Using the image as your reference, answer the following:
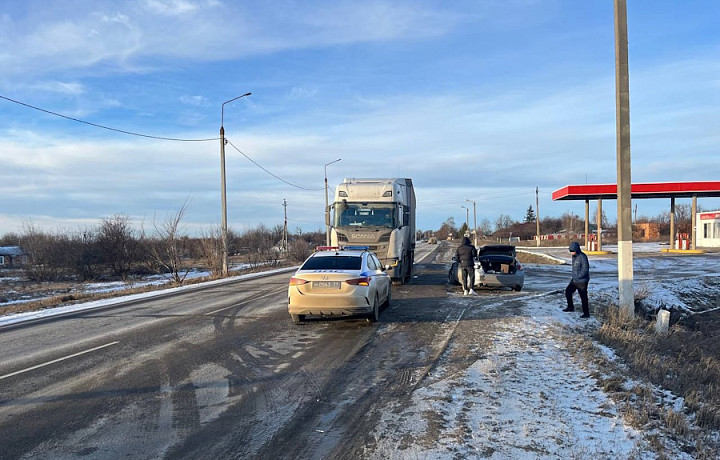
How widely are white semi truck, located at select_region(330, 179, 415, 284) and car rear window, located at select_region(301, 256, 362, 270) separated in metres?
6.08

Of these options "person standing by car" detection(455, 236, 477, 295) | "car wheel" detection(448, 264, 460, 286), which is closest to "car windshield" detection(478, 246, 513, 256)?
"car wheel" detection(448, 264, 460, 286)

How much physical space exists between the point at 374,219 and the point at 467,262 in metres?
3.61

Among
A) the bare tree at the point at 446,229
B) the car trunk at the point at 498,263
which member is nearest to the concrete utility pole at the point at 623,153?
the car trunk at the point at 498,263

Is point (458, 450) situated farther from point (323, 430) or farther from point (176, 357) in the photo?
point (176, 357)

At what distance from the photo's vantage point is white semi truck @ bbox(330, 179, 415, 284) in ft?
57.9

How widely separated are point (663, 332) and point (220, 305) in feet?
36.2

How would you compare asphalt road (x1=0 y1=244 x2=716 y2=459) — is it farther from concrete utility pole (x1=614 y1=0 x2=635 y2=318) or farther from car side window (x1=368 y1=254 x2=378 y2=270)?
concrete utility pole (x1=614 y1=0 x2=635 y2=318)

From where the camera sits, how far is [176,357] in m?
8.24

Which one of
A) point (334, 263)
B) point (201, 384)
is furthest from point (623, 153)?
point (201, 384)

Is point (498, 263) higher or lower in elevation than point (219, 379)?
higher

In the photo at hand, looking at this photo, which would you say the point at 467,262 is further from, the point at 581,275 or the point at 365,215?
the point at 581,275

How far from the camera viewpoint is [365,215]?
1817cm

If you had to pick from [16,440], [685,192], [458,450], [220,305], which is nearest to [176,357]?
[16,440]

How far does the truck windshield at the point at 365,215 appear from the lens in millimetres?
18000
